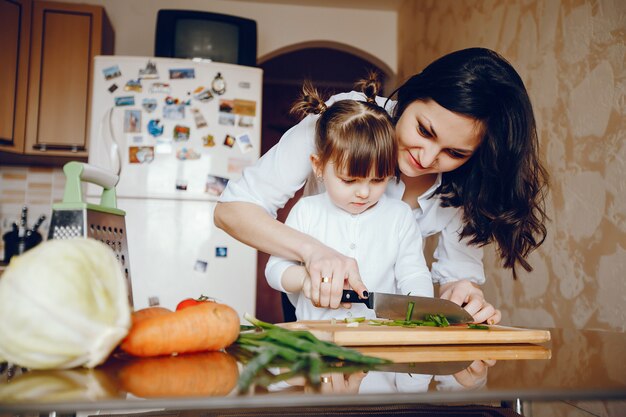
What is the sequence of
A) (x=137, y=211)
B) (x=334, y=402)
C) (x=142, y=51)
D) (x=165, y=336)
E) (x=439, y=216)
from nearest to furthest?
(x=334, y=402), (x=165, y=336), (x=439, y=216), (x=137, y=211), (x=142, y=51)

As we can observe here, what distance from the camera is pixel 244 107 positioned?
3.02 meters

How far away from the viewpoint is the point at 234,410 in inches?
29.7

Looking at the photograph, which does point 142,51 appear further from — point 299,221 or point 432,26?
point 299,221

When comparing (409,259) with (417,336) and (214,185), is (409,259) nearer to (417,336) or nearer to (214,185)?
(417,336)

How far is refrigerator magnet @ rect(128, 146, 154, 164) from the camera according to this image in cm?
288

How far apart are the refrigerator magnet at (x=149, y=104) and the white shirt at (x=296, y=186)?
1.77m

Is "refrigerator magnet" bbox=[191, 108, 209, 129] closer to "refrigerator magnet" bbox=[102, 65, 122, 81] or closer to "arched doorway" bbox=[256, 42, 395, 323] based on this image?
"refrigerator magnet" bbox=[102, 65, 122, 81]

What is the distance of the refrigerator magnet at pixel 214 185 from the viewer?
292cm

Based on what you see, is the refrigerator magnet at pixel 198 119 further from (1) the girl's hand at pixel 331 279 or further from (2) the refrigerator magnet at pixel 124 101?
(1) the girl's hand at pixel 331 279

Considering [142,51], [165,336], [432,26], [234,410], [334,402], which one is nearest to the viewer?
[334,402]

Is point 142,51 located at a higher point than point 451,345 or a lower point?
higher

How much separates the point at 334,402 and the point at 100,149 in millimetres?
2702

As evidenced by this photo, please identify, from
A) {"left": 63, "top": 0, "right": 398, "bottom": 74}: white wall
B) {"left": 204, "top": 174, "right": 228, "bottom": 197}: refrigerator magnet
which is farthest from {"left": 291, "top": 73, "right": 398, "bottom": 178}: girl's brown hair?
{"left": 63, "top": 0, "right": 398, "bottom": 74}: white wall


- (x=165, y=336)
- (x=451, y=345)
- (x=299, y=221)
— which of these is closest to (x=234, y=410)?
(x=165, y=336)
